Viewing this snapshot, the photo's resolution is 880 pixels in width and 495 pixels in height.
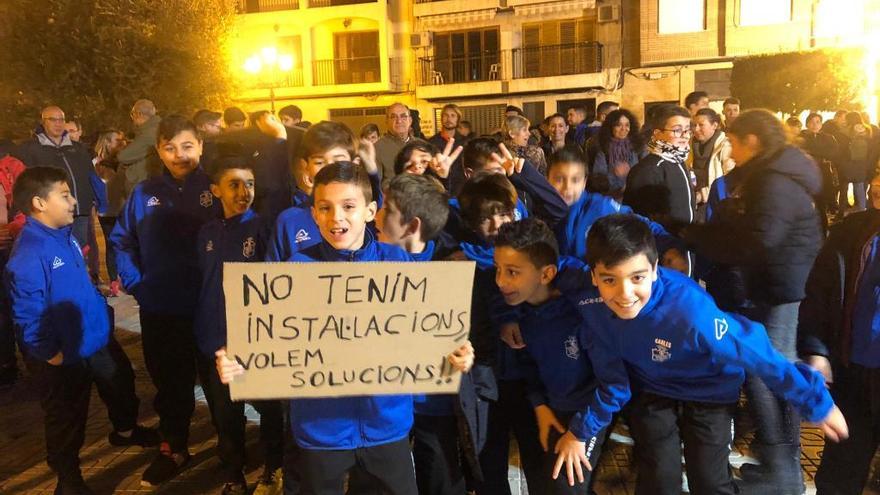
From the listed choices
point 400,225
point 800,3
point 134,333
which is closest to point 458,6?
point 800,3

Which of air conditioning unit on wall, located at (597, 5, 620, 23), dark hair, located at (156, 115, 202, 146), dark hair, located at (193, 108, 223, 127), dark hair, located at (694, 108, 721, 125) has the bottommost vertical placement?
dark hair, located at (156, 115, 202, 146)

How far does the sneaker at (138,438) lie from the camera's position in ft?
14.2

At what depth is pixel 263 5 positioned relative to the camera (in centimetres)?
3031

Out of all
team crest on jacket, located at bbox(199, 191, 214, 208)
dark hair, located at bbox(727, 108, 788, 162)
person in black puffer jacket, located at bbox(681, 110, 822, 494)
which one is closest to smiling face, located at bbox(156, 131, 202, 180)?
team crest on jacket, located at bbox(199, 191, 214, 208)

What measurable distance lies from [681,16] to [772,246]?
78.1 ft

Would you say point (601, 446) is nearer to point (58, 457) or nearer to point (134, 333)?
point (58, 457)

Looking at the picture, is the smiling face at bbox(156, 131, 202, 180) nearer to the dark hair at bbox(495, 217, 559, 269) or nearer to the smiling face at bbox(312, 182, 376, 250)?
the smiling face at bbox(312, 182, 376, 250)

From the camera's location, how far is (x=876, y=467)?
11.9ft

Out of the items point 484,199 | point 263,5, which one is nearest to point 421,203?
point 484,199

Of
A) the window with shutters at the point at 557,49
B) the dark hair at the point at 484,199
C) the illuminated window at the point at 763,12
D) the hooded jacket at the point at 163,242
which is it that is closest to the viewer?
the dark hair at the point at 484,199

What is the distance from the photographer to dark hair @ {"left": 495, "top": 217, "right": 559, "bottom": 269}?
2.76m

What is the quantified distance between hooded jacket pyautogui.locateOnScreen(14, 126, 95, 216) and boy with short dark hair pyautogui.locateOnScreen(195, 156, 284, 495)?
4548 millimetres

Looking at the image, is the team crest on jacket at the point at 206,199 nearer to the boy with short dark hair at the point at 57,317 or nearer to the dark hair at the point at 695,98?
the boy with short dark hair at the point at 57,317

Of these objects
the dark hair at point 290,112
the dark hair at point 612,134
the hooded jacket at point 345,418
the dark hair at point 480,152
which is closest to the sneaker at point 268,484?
the hooded jacket at point 345,418
